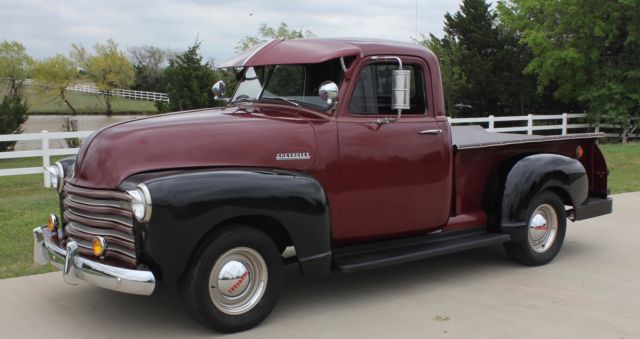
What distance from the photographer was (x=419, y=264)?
6469mm

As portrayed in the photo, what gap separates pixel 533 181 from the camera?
20.0ft

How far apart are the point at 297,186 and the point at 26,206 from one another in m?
6.13

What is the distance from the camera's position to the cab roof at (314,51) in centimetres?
524

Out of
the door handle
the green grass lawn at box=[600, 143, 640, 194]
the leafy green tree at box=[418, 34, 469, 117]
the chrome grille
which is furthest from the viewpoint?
the leafy green tree at box=[418, 34, 469, 117]

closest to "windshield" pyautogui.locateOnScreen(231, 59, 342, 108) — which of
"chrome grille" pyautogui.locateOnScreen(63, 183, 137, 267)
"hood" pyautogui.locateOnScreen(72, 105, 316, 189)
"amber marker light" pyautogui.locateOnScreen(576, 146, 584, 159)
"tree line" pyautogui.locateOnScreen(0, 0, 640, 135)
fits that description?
"hood" pyautogui.locateOnScreen(72, 105, 316, 189)

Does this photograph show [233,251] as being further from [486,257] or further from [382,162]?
[486,257]

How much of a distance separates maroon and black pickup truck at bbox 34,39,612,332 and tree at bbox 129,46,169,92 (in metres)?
58.2

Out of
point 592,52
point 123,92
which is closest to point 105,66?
point 123,92

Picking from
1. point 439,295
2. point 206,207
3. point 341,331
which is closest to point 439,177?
point 439,295

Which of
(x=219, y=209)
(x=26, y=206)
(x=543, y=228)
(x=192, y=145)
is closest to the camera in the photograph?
(x=219, y=209)

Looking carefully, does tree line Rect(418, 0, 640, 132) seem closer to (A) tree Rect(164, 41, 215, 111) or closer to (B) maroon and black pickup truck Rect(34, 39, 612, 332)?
(A) tree Rect(164, 41, 215, 111)

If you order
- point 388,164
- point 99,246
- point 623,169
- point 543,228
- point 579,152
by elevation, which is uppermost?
point 388,164

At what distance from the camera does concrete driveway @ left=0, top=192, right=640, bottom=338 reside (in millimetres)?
4566

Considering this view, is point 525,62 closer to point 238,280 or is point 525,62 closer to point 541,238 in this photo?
point 541,238
